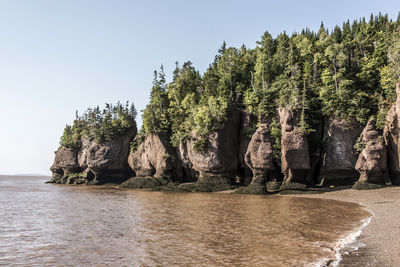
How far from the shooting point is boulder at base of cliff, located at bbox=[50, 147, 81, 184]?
71.7 m

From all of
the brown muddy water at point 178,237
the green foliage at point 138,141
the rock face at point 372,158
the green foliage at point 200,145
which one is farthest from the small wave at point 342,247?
the green foliage at point 138,141

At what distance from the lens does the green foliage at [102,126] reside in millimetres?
64750

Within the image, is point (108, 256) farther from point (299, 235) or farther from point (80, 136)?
point (80, 136)

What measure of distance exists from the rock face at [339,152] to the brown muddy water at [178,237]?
17.1 metres

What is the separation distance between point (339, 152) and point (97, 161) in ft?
161

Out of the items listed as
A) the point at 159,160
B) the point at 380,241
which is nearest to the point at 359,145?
the point at 380,241

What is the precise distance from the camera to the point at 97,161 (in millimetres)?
63188

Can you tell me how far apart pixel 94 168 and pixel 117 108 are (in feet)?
49.5

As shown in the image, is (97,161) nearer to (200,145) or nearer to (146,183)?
(146,183)

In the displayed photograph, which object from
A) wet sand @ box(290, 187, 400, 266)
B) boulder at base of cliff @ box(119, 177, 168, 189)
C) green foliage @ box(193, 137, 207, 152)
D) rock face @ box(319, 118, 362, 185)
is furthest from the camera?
boulder at base of cliff @ box(119, 177, 168, 189)

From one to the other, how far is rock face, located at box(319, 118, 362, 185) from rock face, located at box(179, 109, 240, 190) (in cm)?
1346

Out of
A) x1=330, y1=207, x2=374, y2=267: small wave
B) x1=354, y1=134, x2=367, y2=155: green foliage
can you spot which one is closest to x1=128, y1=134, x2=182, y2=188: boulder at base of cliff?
x1=354, y1=134, x2=367, y2=155: green foliage

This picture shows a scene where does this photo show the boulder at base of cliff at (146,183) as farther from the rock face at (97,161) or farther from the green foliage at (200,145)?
the rock face at (97,161)

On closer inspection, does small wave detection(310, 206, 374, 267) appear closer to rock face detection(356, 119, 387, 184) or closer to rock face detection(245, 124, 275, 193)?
rock face detection(356, 119, 387, 184)
